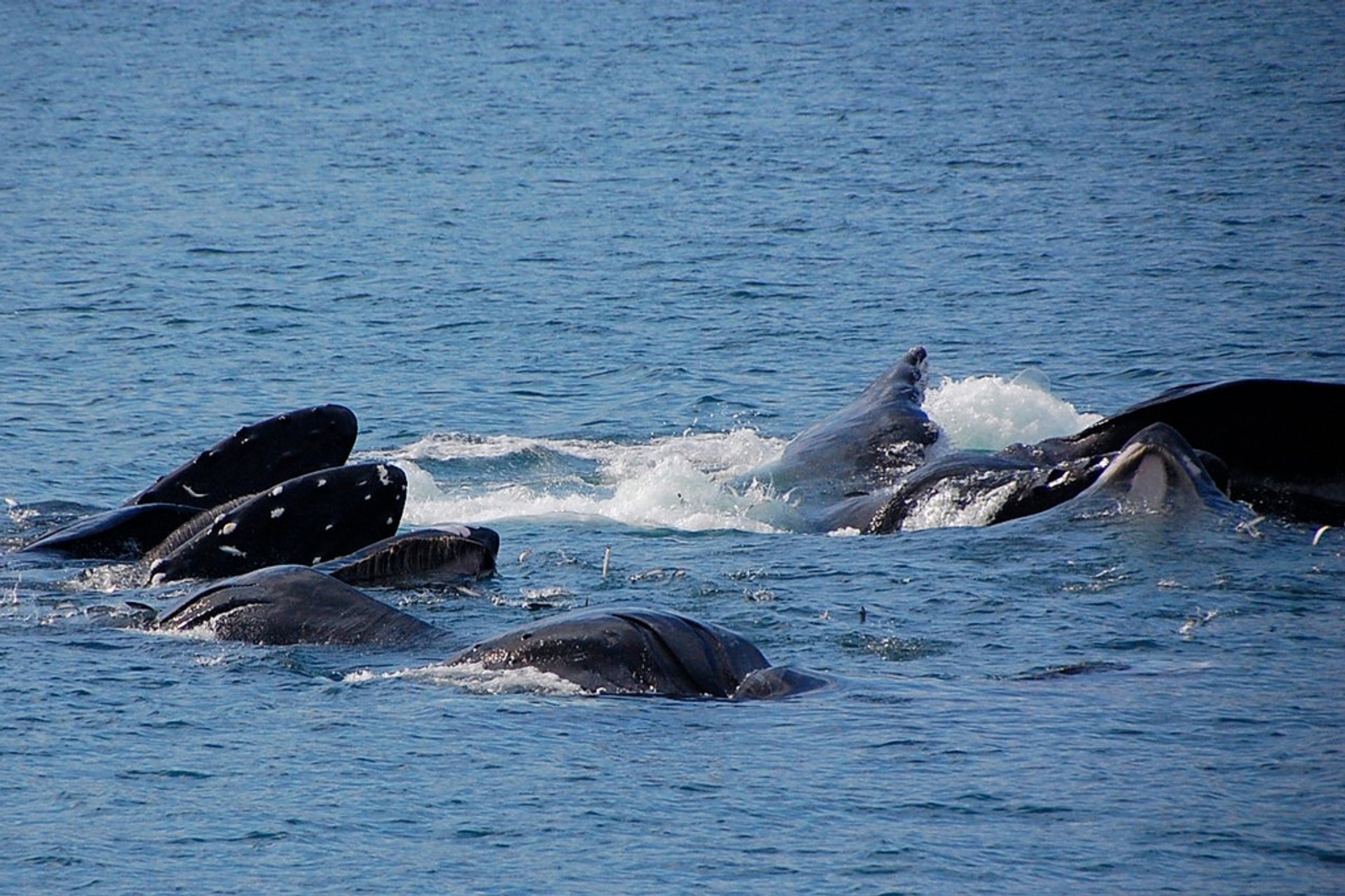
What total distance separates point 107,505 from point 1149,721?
→ 1258 centimetres

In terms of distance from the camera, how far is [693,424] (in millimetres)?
25859

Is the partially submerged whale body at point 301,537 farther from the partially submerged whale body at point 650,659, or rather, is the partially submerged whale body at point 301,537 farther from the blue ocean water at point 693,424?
the partially submerged whale body at point 650,659

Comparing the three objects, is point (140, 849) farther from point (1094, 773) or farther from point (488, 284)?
point (488, 284)

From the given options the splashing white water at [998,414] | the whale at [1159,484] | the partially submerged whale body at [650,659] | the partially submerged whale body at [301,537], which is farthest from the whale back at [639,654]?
the splashing white water at [998,414]

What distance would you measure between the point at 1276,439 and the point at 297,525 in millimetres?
8065

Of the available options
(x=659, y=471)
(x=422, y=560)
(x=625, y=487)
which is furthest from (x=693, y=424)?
(x=422, y=560)

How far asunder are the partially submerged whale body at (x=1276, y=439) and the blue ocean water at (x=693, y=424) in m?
0.89

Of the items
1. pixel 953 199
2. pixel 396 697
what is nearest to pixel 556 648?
pixel 396 697

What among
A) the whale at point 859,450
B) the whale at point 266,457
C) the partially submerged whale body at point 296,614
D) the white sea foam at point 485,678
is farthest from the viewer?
the whale at point 859,450

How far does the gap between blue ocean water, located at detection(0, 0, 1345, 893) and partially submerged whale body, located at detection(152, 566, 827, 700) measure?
247 mm

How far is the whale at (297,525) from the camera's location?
16312 mm

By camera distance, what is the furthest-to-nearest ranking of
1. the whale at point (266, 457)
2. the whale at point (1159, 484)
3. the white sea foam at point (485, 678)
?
the whale at point (266, 457), the whale at point (1159, 484), the white sea foam at point (485, 678)

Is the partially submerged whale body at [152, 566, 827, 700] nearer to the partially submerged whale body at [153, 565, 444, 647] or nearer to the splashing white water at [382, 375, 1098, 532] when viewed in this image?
the partially submerged whale body at [153, 565, 444, 647]

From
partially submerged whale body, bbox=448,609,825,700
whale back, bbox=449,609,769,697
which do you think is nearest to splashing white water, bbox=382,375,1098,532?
partially submerged whale body, bbox=448,609,825,700
